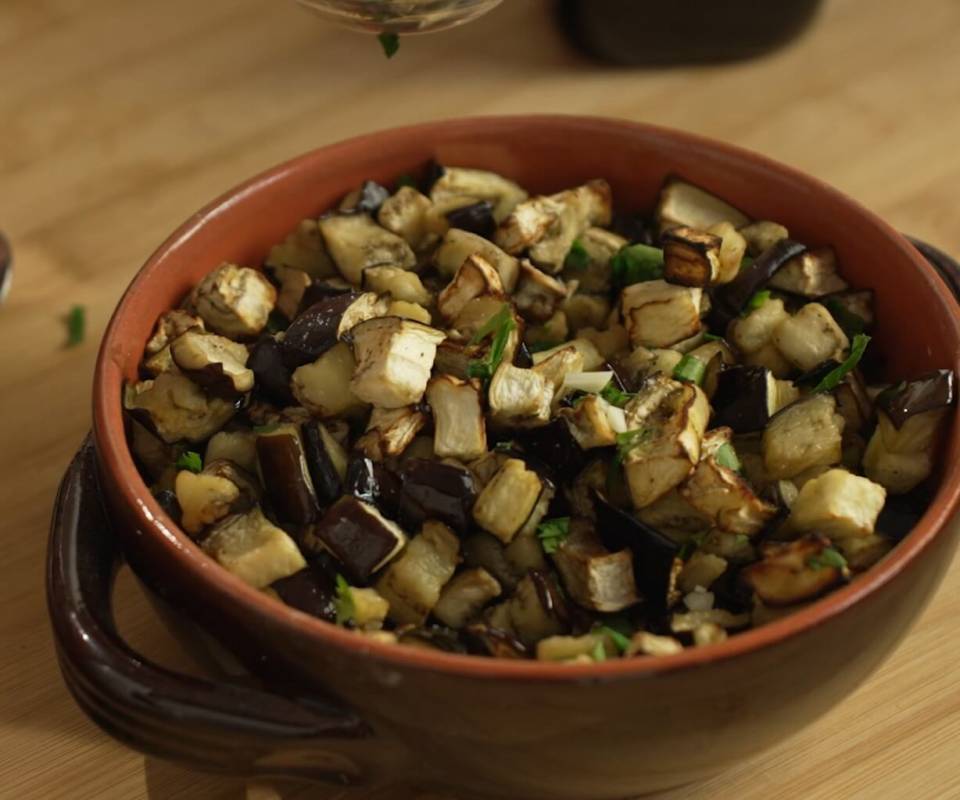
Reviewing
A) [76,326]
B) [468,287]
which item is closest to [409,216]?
[468,287]

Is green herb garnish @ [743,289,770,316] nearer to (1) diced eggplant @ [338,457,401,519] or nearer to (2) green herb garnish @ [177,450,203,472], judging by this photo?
(1) diced eggplant @ [338,457,401,519]

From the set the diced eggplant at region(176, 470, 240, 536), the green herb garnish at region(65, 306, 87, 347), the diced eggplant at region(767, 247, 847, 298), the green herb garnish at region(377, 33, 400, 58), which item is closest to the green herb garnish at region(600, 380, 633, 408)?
the diced eggplant at region(767, 247, 847, 298)

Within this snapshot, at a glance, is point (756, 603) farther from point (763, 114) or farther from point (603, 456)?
point (763, 114)

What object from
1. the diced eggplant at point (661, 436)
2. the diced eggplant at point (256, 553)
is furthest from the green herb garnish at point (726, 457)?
the diced eggplant at point (256, 553)

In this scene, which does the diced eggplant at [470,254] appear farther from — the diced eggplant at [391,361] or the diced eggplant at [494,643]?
Result: the diced eggplant at [494,643]

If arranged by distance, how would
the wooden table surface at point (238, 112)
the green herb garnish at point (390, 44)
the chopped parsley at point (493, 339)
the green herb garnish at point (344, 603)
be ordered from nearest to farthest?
the green herb garnish at point (344, 603)
the chopped parsley at point (493, 339)
the green herb garnish at point (390, 44)
the wooden table surface at point (238, 112)

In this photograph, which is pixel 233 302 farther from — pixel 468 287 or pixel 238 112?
pixel 238 112
